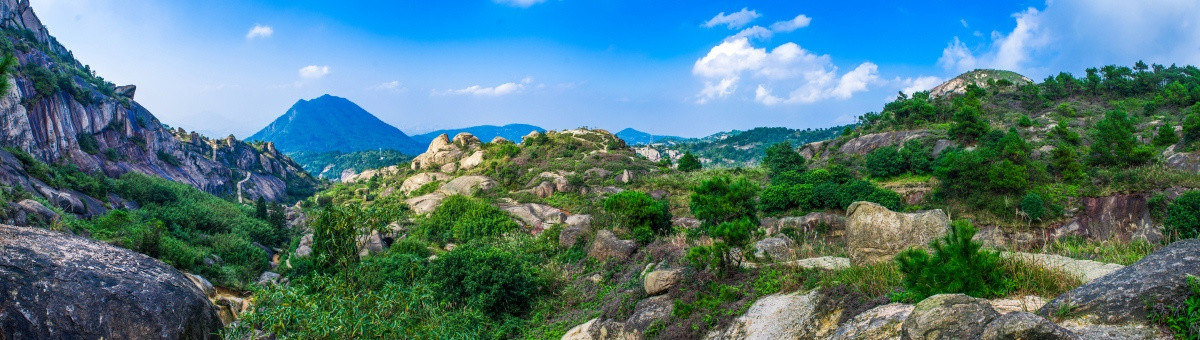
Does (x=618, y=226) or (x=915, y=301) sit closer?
(x=915, y=301)

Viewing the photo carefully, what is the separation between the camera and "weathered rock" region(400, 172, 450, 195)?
45.4 m

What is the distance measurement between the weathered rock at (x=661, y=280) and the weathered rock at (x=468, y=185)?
97.1 ft

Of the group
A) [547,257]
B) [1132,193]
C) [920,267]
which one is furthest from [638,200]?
[1132,193]

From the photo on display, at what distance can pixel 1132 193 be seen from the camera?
2081 cm

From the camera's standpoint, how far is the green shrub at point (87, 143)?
128ft

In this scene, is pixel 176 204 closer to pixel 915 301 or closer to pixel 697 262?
pixel 697 262

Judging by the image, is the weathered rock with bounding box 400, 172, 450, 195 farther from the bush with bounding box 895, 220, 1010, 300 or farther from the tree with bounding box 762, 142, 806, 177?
the bush with bounding box 895, 220, 1010, 300

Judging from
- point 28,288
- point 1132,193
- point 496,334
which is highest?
point 28,288

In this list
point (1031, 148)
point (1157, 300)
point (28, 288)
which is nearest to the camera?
point (1157, 300)

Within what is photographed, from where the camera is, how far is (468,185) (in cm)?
4069

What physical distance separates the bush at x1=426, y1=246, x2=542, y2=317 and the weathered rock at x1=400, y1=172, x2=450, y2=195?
103 feet

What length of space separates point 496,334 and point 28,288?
776cm

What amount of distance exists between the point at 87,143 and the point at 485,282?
42.9 metres

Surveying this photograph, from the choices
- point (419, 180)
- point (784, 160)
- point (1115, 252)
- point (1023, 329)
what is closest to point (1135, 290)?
point (1023, 329)
